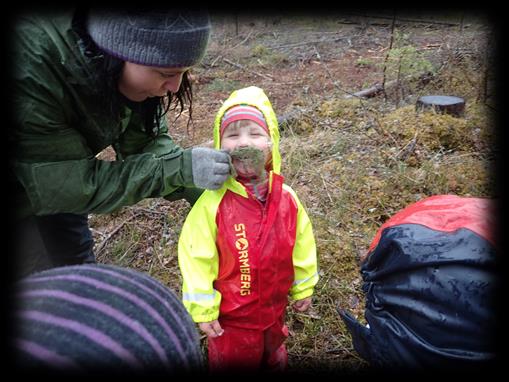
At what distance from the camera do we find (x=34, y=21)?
5.84 ft

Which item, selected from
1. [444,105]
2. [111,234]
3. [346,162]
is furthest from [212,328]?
[444,105]

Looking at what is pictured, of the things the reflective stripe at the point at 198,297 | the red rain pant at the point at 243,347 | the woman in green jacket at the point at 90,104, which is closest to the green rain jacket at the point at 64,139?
the woman in green jacket at the point at 90,104

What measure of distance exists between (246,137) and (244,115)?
4.8 inches

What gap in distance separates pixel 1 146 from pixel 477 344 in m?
2.16

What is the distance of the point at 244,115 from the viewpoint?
7.02 ft

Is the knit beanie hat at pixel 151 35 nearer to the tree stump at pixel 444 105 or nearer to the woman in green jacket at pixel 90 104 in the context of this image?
the woman in green jacket at pixel 90 104

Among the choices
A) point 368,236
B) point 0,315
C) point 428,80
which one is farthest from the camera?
point 428,80

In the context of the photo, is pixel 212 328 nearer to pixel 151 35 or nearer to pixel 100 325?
pixel 100 325

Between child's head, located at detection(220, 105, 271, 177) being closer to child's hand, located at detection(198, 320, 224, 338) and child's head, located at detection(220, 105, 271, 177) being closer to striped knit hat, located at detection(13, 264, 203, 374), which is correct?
child's hand, located at detection(198, 320, 224, 338)

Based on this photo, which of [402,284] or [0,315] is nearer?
[0,315]

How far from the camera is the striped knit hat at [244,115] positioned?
7.04ft

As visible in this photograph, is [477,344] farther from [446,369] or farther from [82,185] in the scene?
[82,185]

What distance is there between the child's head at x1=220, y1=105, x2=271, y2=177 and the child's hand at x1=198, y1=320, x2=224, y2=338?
2.70 feet

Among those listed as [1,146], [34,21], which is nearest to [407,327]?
[1,146]
